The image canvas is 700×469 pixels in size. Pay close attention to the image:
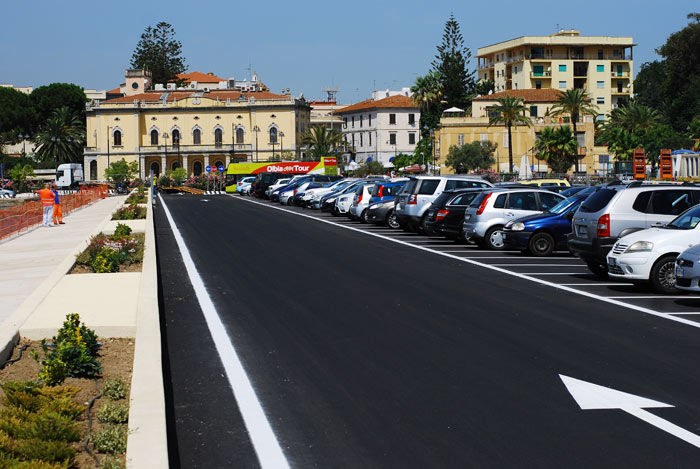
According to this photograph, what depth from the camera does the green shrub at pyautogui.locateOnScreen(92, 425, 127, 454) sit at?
6519 mm

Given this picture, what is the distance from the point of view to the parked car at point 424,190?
29.1 metres

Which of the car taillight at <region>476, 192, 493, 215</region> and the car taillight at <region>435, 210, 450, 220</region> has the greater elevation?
the car taillight at <region>476, 192, 493, 215</region>

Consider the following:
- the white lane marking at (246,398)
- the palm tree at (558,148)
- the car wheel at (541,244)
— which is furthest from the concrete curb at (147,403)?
the palm tree at (558,148)

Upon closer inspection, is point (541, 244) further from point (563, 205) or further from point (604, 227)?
point (604, 227)

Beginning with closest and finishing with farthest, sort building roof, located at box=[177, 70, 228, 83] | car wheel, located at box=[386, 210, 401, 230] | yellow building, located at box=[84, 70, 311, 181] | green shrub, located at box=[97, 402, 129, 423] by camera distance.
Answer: green shrub, located at box=[97, 402, 129, 423] → car wheel, located at box=[386, 210, 401, 230] → yellow building, located at box=[84, 70, 311, 181] → building roof, located at box=[177, 70, 228, 83]

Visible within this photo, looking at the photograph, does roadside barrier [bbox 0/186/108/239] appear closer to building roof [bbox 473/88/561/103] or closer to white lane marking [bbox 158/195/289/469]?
white lane marking [bbox 158/195/289/469]

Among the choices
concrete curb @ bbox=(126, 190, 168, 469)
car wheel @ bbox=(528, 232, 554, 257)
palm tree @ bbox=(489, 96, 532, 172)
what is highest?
palm tree @ bbox=(489, 96, 532, 172)

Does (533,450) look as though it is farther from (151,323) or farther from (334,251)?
(334,251)

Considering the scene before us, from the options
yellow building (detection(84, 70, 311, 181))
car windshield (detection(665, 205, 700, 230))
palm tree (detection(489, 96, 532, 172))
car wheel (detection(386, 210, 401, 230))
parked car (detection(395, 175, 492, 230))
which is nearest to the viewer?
car windshield (detection(665, 205, 700, 230))

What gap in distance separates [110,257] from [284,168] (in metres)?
70.6

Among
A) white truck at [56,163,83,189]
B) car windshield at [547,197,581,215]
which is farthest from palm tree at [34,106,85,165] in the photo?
car windshield at [547,197,581,215]

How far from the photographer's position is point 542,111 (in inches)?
4264

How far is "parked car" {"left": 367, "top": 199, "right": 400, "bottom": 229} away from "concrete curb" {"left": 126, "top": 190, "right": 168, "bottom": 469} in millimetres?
21727

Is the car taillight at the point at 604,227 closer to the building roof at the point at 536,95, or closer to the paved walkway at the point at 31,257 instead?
the paved walkway at the point at 31,257
